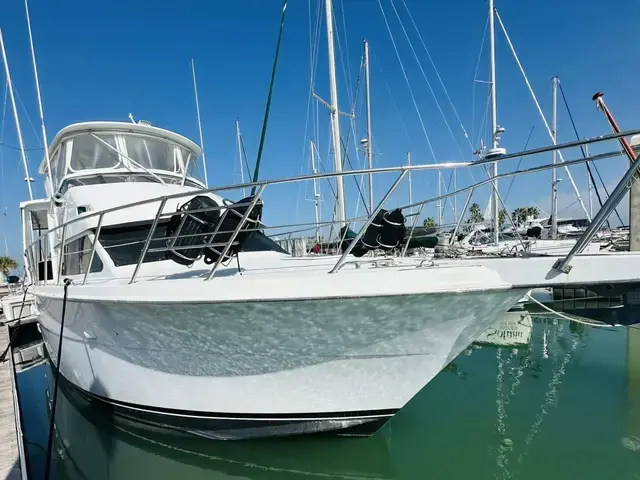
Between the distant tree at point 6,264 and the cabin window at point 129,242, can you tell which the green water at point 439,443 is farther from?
the distant tree at point 6,264

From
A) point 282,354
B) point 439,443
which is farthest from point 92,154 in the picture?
point 439,443

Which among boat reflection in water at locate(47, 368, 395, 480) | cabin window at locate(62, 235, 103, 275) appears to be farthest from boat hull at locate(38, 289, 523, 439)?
cabin window at locate(62, 235, 103, 275)

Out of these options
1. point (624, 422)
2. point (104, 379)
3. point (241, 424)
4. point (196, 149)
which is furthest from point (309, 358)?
point (196, 149)

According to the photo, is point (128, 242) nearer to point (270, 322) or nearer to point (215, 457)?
point (270, 322)

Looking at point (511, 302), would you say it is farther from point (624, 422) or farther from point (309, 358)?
point (624, 422)

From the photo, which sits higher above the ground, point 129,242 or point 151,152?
point 151,152

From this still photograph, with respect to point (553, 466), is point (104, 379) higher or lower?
higher

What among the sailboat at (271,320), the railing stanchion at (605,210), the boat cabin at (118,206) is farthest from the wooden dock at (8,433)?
the railing stanchion at (605,210)

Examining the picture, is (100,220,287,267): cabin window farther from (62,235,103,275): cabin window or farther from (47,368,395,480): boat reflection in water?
(47,368,395,480): boat reflection in water

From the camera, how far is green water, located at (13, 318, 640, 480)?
12.1 ft

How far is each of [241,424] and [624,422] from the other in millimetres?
4285

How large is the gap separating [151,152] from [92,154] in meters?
0.89

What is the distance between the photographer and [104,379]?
430 cm

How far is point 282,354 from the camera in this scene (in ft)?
11.2
